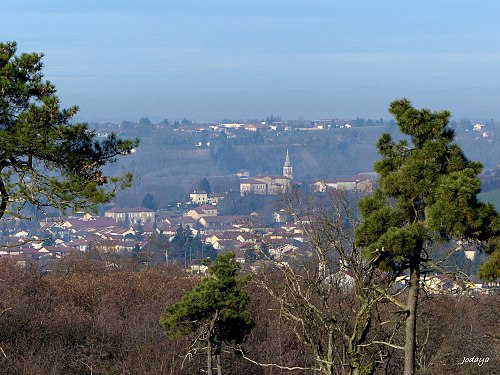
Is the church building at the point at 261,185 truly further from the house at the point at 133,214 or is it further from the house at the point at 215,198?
the house at the point at 133,214

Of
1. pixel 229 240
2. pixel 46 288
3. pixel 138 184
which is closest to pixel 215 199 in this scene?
Result: pixel 138 184

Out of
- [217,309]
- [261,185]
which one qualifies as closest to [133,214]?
[261,185]

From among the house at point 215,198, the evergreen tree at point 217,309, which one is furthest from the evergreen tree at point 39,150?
the house at point 215,198

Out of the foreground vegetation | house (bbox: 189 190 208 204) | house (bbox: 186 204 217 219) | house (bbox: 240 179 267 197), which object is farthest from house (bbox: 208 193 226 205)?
the foreground vegetation

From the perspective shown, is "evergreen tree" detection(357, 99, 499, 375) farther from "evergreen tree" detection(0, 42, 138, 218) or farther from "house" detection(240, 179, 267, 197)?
"house" detection(240, 179, 267, 197)

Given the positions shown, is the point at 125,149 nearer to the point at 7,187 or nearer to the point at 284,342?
the point at 7,187

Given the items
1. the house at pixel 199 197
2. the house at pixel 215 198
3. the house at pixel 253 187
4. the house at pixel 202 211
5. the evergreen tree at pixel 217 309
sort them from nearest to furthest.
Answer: the evergreen tree at pixel 217 309 → the house at pixel 202 211 → the house at pixel 253 187 → the house at pixel 215 198 → the house at pixel 199 197
